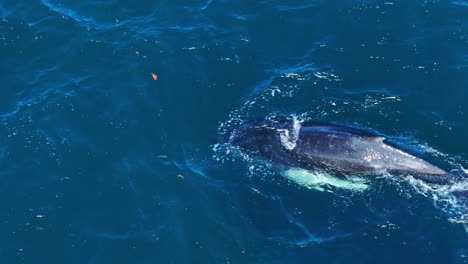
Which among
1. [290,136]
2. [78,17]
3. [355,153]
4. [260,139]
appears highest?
[78,17]

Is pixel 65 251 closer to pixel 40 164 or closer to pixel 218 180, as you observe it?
pixel 40 164

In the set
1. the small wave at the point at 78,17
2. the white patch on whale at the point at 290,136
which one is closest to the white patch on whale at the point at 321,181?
the white patch on whale at the point at 290,136

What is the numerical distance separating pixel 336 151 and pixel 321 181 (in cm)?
181

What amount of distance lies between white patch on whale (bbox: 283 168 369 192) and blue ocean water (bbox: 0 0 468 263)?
0.34 meters

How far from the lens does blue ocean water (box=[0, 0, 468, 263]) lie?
24.4m

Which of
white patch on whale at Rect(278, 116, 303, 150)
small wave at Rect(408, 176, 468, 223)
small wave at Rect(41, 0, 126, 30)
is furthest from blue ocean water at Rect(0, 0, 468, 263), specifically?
white patch on whale at Rect(278, 116, 303, 150)

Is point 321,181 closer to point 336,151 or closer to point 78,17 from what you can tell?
point 336,151

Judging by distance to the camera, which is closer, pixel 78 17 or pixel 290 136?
pixel 290 136

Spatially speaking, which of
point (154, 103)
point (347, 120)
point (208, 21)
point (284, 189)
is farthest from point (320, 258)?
point (208, 21)

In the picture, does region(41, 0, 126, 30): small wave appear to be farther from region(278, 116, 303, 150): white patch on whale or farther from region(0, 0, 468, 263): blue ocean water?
region(278, 116, 303, 150): white patch on whale

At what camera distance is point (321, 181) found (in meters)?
26.5

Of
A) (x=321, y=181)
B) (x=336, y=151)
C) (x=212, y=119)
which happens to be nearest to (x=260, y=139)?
(x=212, y=119)

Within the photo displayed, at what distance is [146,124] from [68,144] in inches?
183

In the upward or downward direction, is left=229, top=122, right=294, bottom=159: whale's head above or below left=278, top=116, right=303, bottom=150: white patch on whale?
below
